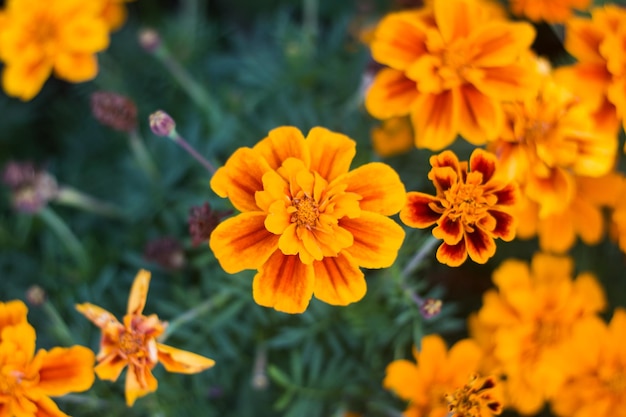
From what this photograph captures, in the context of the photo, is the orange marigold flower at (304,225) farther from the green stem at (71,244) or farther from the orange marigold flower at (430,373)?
the green stem at (71,244)

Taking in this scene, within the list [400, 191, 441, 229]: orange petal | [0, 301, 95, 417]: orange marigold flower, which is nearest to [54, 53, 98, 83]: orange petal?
[0, 301, 95, 417]: orange marigold flower

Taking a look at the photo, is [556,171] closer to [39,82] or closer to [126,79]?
[39,82]

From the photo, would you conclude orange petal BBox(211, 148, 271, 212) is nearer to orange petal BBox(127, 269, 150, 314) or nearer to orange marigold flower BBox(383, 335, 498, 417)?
orange petal BBox(127, 269, 150, 314)

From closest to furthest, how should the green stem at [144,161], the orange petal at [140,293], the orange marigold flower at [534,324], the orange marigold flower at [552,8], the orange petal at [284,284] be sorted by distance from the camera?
the orange petal at [284,284], the orange petal at [140,293], the orange marigold flower at [534,324], the orange marigold flower at [552,8], the green stem at [144,161]

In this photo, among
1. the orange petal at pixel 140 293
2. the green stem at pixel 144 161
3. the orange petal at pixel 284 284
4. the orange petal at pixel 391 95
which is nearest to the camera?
the orange petal at pixel 284 284

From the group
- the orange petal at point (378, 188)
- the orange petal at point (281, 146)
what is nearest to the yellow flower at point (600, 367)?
the orange petal at point (378, 188)

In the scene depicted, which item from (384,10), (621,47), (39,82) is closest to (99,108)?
(39,82)

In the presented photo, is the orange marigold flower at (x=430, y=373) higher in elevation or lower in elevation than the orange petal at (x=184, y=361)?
lower
